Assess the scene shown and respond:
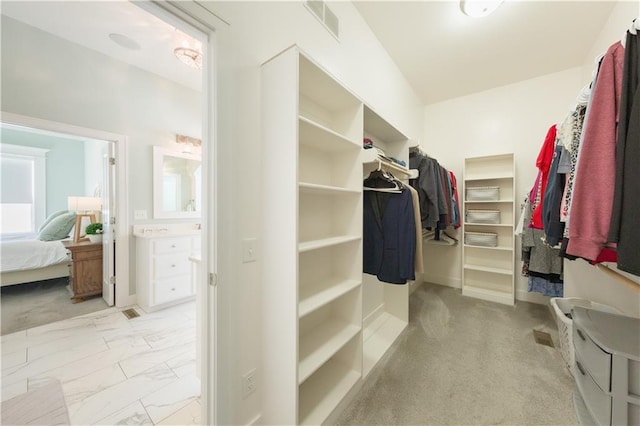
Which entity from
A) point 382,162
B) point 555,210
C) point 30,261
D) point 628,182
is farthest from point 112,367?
point 555,210

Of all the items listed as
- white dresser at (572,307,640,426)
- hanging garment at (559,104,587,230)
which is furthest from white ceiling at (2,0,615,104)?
white dresser at (572,307,640,426)

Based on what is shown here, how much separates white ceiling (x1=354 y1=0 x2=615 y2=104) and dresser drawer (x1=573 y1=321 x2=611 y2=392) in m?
2.64

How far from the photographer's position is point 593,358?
1.20 meters

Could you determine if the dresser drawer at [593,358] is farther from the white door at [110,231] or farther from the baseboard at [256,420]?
the white door at [110,231]

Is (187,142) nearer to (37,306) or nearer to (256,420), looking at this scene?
(37,306)

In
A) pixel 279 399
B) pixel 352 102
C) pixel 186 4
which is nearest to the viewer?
pixel 186 4

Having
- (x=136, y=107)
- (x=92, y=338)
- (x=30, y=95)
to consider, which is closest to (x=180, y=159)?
(x=136, y=107)

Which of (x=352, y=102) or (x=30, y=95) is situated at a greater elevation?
(x=30, y=95)

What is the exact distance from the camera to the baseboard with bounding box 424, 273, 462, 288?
3637 mm

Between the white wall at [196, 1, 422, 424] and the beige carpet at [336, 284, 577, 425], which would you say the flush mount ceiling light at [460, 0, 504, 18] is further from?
the beige carpet at [336, 284, 577, 425]

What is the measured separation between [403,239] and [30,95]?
3771 millimetres

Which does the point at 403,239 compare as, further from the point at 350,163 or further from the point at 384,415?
the point at 384,415

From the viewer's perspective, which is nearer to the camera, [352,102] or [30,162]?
[352,102]

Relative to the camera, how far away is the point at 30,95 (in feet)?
7.29
